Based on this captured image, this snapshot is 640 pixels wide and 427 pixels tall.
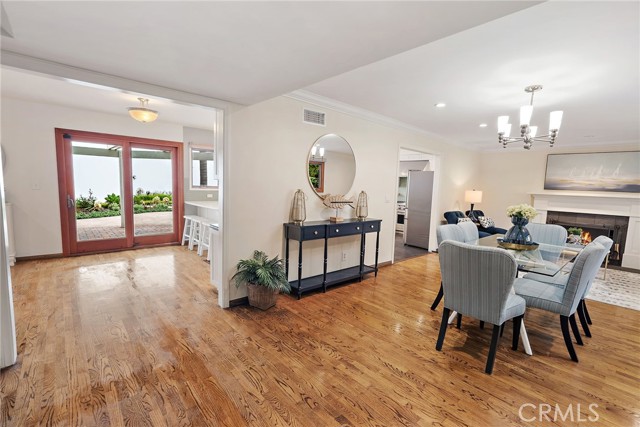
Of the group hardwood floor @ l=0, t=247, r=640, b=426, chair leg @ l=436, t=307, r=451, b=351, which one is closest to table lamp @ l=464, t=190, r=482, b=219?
hardwood floor @ l=0, t=247, r=640, b=426

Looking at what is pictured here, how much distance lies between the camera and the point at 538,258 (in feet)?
8.77

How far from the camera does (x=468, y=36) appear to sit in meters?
2.08

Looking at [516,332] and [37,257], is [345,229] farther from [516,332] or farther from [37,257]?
[37,257]

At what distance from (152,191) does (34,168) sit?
1.71m

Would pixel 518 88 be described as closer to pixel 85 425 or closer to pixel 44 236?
pixel 85 425

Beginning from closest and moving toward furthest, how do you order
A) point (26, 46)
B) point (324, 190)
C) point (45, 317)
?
point (26, 46)
point (45, 317)
point (324, 190)

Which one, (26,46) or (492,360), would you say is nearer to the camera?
(26,46)

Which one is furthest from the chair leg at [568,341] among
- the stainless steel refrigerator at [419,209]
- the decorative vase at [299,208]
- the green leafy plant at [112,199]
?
the green leafy plant at [112,199]

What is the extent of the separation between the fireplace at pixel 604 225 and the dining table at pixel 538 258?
11.5 feet

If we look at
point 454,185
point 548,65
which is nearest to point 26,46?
point 548,65

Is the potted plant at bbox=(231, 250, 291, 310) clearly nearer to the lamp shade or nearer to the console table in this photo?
the console table

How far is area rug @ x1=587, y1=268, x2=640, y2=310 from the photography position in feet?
12.4

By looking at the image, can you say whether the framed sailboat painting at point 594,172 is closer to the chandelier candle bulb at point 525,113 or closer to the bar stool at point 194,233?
the chandelier candle bulb at point 525,113

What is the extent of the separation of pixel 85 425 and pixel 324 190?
→ 314cm
